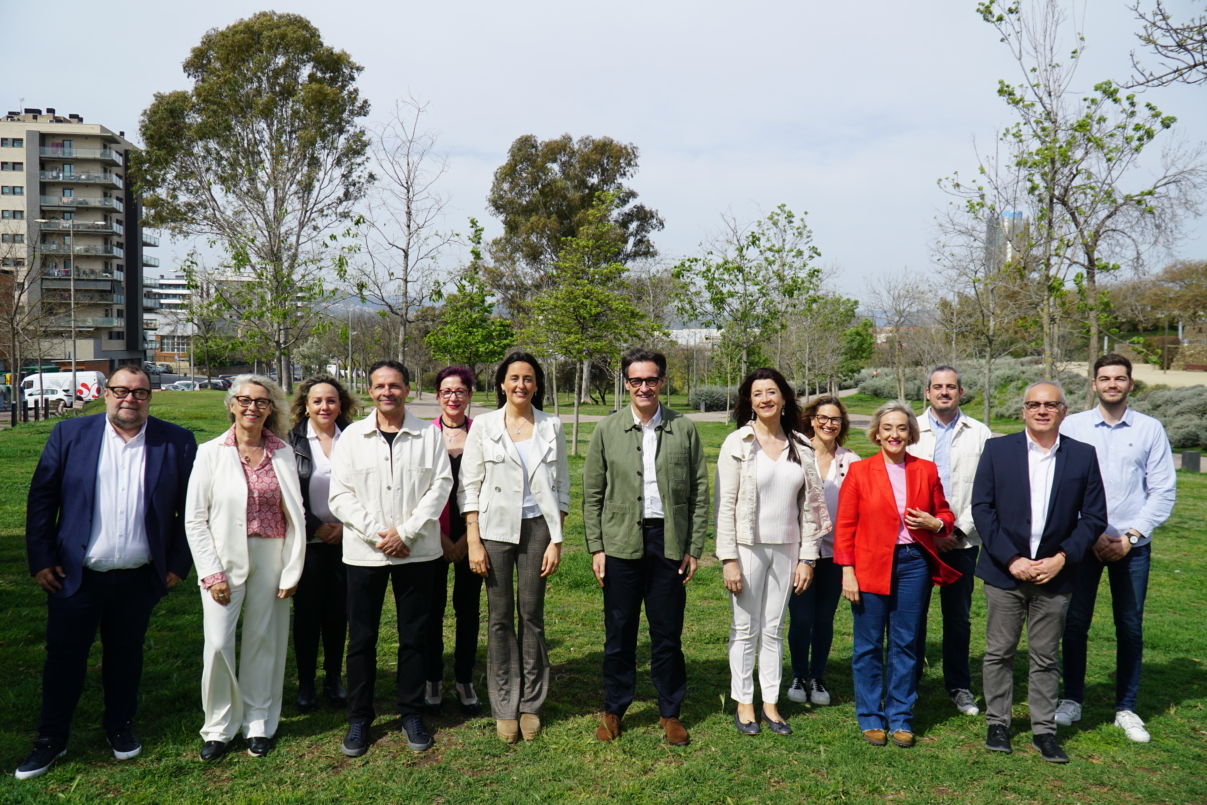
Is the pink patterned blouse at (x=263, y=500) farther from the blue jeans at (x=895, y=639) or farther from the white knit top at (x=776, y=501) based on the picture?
the blue jeans at (x=895, y=639)

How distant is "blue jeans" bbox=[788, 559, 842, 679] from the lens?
15.3ft

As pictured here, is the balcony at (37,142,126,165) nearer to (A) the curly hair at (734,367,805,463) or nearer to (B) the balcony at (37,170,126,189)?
(B) the balcony at (37,170,126,189)

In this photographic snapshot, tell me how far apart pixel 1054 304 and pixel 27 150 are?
71.9 m

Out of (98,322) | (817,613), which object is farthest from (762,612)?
(98,322)

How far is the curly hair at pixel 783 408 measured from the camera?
4.34 m

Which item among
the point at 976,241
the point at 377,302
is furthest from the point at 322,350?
the point at 976,241

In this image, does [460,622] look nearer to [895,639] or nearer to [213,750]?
[213,750]

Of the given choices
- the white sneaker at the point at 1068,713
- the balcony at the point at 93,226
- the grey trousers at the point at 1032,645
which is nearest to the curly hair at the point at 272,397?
the grey trousers at the point at 1032,645

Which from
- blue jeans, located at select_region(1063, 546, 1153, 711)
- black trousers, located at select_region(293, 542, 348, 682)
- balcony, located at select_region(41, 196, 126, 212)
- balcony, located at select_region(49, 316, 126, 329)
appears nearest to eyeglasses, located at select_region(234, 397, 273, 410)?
black trousers, located at select_region(293, 542, 348, 682)

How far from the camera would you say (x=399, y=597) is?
13.5 feet

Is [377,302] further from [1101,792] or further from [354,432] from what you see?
[1101,792]

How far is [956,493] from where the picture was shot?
4.63 meters

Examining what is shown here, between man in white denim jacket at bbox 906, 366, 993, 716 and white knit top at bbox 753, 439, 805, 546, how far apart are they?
970mm

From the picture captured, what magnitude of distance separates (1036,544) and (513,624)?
284 cm
